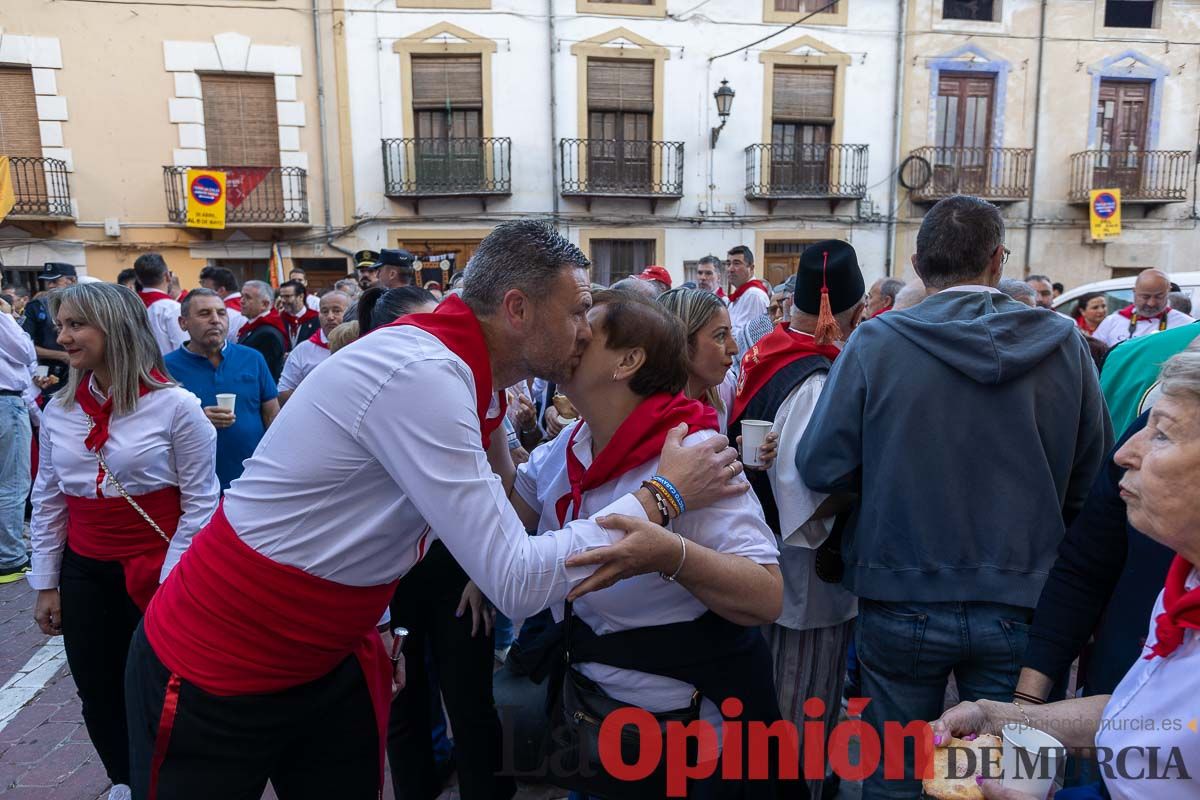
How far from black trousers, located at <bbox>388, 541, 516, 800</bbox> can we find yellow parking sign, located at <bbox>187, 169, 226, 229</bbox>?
1355cm

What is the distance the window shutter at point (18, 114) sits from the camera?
13.7m

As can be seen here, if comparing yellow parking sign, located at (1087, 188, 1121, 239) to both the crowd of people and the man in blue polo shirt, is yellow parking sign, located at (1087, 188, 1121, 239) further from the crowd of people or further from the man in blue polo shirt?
the man in blue polo shirt

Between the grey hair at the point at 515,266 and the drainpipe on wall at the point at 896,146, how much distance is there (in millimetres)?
16096

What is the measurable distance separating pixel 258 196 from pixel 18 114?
431cm

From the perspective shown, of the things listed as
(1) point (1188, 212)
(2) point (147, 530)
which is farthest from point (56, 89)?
(1) point (1188, 212)

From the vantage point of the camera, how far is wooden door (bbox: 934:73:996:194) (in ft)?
53.3

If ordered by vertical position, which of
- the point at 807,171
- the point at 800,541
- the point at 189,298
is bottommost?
the point at 800,541

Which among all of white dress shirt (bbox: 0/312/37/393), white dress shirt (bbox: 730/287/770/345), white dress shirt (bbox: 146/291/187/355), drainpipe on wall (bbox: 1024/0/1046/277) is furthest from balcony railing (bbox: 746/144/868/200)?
white dress shirt (bbox: 0/312/37/393)

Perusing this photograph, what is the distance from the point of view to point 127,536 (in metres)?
2.64

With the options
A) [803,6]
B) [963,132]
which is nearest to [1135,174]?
[963,132]

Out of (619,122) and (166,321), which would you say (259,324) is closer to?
(166,321)

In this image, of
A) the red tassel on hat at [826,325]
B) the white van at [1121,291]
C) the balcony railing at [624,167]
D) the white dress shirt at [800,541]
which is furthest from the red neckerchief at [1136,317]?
the balcony railing at [624,167]

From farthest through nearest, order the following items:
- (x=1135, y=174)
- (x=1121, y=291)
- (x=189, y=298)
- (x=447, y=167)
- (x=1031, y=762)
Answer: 1. (x=1135, y=174)
2. (x=447, y=167)
3. (x=1121, y=291)
4. (x=189, y=298)
5. (x=1031, y=762)

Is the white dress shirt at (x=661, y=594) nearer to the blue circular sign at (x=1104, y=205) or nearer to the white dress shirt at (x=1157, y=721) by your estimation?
the white dress shirt at (x=1157, y=721)
